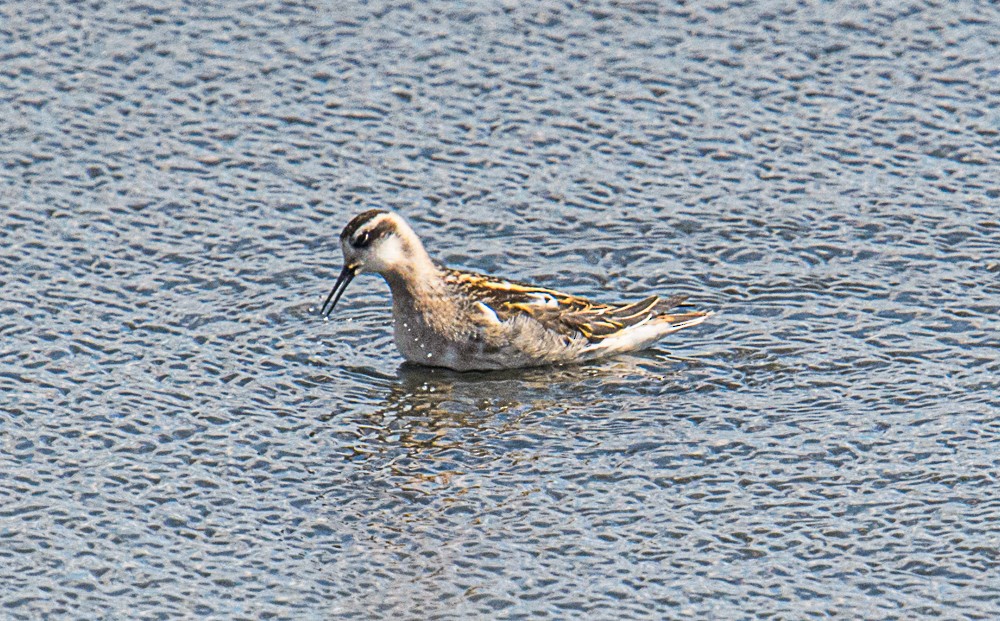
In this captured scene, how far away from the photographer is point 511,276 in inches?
634

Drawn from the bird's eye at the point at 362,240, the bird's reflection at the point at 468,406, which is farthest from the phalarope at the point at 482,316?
the bird's reflection at the point at 468,406

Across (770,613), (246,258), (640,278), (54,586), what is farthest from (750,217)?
(54,586)

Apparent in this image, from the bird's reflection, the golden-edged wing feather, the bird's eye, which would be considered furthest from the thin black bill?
the golden-edged wing feather

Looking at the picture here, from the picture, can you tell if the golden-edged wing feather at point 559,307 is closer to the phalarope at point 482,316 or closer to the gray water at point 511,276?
the phalarope at point 482,316

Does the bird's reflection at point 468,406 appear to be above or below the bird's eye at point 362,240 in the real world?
below

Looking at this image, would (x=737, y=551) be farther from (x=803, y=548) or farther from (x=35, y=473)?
(x=35, y=473)

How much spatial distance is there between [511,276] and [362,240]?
175 centimetres

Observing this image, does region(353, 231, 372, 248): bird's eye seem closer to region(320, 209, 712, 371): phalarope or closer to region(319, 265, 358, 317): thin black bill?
region(320, 209, 712, 371): phalarope

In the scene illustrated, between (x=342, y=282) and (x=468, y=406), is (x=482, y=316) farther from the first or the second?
(x=342, y=282)

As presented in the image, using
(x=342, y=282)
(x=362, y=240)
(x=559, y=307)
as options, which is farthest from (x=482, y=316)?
(x=342, y=282)

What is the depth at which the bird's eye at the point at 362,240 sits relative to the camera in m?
14.9

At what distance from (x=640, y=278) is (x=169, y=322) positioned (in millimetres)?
4151

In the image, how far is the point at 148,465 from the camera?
1284 centimetres

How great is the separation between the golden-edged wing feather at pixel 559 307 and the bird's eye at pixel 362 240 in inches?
31.0
